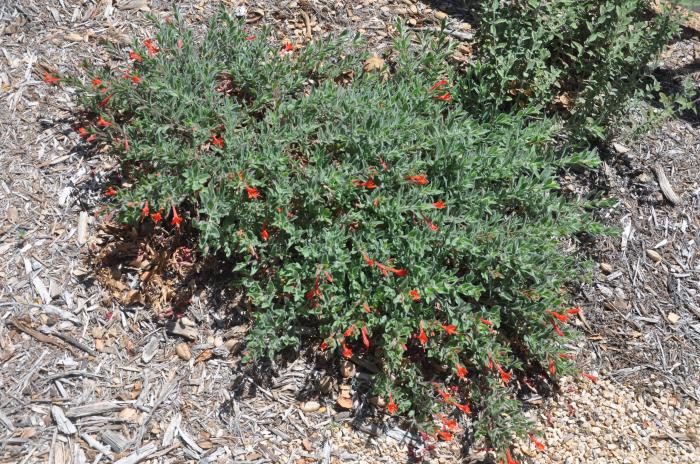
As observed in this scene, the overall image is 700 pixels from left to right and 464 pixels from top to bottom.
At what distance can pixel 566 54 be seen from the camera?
15.1 ft

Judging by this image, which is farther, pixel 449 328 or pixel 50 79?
pixel 50 79

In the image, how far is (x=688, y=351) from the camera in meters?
4.14

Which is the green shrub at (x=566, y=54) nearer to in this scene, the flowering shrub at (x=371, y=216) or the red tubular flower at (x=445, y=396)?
the flowering shrub at (x=371, y=216)

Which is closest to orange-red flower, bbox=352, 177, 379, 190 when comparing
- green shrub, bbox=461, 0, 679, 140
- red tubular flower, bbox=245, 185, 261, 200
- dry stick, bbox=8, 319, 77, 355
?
red tubular flower, bbox=245, 185, 261, 200

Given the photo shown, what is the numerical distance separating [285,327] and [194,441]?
→ 0.85 metres

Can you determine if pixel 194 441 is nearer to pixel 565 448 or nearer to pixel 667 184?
pixel 565 448

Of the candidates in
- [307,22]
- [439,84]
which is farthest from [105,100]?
[439,84]

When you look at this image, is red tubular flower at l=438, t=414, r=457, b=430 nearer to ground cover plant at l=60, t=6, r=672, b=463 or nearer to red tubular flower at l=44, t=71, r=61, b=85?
ground cover plant at l=60, t=6, r=672, b=463

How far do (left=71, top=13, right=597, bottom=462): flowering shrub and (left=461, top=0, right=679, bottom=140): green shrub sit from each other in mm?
415

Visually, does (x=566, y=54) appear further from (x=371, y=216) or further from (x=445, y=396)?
(x=445, y=396)

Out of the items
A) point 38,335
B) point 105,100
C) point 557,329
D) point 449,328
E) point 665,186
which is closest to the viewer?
point 449,328

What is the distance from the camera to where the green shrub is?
13.8ft

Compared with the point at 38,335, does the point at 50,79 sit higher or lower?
higher

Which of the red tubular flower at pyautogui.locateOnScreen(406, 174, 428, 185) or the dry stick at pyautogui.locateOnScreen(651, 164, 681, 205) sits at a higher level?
the red tubular flower at pyautogui.locateOnScreen(406, 174, 428, 185)
